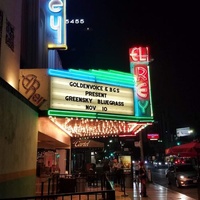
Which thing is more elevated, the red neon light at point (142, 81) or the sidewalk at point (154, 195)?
the red neon light at point (142, 81)

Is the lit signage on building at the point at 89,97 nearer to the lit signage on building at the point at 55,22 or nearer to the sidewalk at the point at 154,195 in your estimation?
the lit signage on building at the point at 55,22

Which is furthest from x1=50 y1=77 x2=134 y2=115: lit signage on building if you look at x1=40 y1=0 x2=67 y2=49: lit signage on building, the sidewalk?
the sidewalk

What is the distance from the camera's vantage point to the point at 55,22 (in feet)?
46.3

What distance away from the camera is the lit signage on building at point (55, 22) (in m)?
13.7

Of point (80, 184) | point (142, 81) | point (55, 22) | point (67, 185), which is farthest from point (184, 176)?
point (55, 22)

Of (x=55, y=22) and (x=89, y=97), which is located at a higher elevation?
(x=55, y=22)

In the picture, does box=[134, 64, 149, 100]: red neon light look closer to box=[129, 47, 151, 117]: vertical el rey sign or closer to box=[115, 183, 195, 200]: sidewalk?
box=[129, 47, 151, 117]: vertical el rey sign

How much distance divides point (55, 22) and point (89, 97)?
4.13 m

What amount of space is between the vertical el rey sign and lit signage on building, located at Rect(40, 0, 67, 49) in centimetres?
338

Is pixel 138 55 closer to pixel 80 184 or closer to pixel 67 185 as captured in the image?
pixel 80 184

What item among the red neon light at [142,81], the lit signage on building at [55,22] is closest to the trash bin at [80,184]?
the red neon light at [142,81]

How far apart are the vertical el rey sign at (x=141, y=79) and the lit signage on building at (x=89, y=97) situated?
477 mm

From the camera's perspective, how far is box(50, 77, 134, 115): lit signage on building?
1108 centimetres

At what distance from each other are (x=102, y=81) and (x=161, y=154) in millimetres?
100911
